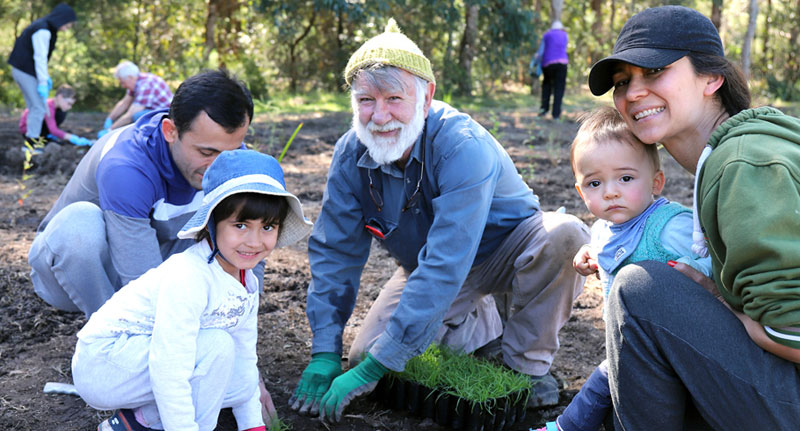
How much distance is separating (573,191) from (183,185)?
12.9 ft

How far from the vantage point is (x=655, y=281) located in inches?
71.1

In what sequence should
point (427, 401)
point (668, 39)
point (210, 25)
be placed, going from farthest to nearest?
1. point (210, 25)
2. point (427, 401)
3. point (668, 39)

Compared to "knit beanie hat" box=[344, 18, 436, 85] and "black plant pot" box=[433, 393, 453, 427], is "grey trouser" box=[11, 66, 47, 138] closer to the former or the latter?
"knit beanie hat" box=[344, 18, 436, 85]

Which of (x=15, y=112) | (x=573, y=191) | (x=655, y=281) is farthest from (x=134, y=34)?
(x=655, y=281)

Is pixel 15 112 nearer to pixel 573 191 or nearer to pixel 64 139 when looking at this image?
pixel 64 139

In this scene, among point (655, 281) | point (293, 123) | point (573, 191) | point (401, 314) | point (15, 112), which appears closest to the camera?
point (655, 281)

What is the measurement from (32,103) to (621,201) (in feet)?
24.9

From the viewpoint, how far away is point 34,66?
7.85m

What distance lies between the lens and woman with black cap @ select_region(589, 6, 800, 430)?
60.1 inches

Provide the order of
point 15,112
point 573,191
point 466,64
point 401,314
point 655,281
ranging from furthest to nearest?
point 466,64 → point 15,112 → point 573,191 → point 401,314 → point 655,281

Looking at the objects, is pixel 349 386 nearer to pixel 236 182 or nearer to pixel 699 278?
pixel 236 182

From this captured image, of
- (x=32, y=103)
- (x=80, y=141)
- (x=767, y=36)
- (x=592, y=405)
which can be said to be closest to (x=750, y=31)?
(x=767, y=36)

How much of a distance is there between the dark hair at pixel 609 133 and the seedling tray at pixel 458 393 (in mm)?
938

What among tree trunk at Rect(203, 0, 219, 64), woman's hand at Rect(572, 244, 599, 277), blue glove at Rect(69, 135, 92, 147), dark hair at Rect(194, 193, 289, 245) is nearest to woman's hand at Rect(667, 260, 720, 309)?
woman's hand at Rect(572, 244, 599, 277)
